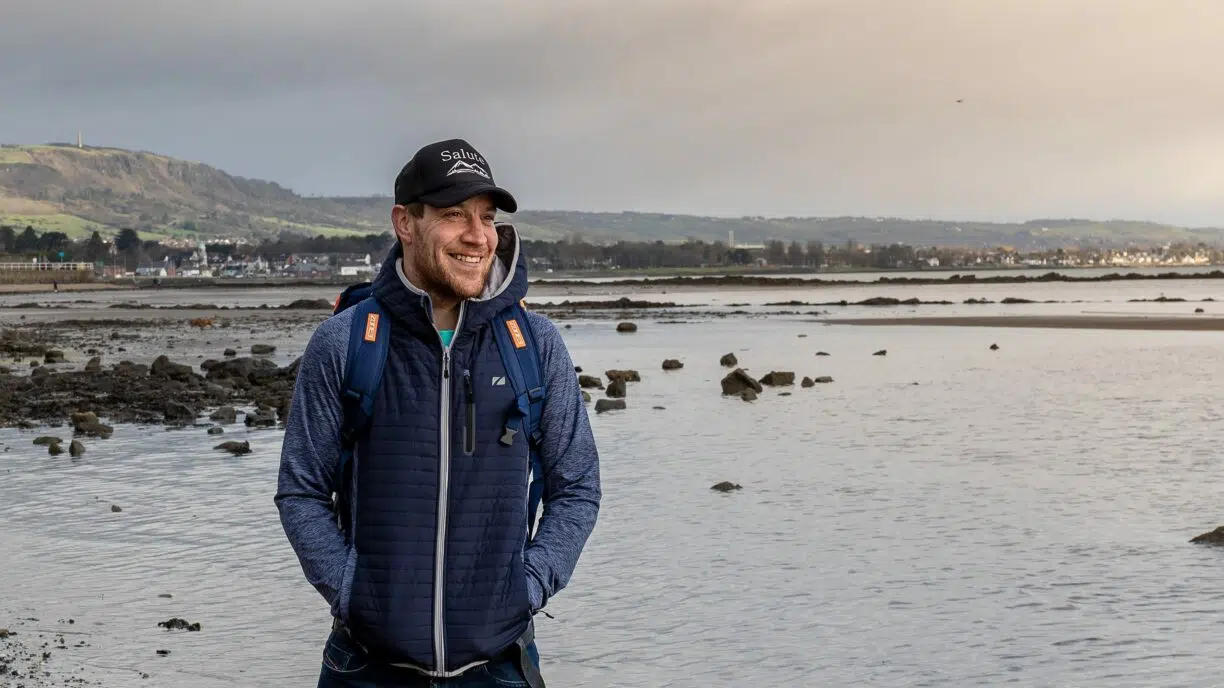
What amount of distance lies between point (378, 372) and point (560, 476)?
603 millimetres

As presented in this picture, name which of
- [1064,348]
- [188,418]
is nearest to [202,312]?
[1064,348]

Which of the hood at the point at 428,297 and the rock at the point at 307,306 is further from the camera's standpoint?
the rock at the point at 307,306

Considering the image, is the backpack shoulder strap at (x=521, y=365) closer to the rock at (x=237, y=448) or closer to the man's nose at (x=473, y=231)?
the man's nose at (x=473, y=231)

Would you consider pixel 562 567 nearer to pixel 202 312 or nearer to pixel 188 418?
pixel 188 418

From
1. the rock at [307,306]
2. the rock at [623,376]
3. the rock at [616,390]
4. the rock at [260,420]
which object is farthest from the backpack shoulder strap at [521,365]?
the rock at [307,306]

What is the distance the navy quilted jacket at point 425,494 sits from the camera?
12.4 feet

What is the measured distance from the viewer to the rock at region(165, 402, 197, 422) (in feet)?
84.5

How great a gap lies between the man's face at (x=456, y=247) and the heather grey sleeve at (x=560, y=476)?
0.22 meters

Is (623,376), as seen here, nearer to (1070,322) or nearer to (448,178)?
(448,178)

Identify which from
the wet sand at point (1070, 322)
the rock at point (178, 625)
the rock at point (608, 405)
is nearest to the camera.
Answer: the rock at point (178, 625)

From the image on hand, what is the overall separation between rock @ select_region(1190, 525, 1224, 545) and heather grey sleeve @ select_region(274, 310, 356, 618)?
492 inches

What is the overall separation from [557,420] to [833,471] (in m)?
16.6

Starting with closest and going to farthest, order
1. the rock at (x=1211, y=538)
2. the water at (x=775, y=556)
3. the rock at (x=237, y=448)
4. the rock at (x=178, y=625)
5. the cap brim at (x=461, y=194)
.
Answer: the cap brim at (x=461, y=194), the water at (x=775, y=556), the rock at (x=178, y=625), the rock at (x=1211, y=538), the rock at (x=237, y=448)

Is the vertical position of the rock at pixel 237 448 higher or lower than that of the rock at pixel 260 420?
higher
